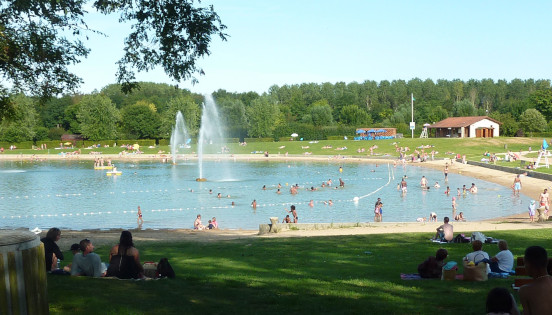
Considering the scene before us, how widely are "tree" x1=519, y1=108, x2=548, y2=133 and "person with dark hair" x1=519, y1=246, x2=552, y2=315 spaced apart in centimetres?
11113

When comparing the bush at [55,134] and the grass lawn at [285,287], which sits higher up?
the bush at [55,134]

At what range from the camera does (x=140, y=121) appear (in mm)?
131500

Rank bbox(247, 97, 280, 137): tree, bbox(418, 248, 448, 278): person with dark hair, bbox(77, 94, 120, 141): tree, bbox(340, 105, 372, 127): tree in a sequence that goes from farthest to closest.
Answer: bbox(340, 105, 372, 127): tree < bbox(247, 97, 280, 137): tree < bbox(77, 94, 120, 141): tree < bbox(418, 248, 448, 278): person with dark hair

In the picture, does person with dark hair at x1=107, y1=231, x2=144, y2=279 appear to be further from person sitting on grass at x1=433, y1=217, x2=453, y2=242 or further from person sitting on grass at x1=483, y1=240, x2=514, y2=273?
person sitting on grass at x1=433, y1=217, x2=453, y2=242

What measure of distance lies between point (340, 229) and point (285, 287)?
49.1 ft

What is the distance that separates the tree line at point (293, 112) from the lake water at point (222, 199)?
53759 millimetres

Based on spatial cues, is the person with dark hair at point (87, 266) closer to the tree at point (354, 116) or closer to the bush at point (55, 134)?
the tree at point (354, 116)

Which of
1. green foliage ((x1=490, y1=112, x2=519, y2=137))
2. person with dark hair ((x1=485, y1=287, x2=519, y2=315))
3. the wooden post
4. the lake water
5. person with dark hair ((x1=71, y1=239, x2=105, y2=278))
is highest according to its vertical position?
green foliage ((x1=490, y1=112, x2=519, y2=137))

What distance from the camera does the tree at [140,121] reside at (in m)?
131

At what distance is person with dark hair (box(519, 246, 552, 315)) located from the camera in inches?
226

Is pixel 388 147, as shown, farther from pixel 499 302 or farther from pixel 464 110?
pixel 499 302

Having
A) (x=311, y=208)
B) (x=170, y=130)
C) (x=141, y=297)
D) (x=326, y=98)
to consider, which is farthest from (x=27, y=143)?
(x=141, y=297)

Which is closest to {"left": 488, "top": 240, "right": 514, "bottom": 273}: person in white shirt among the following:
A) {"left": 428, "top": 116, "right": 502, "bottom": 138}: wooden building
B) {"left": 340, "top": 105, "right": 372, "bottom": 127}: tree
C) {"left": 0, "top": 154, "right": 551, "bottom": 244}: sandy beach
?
{"left": 0, "top": 154, "right": 551, "bottom": 244}: sandy beach

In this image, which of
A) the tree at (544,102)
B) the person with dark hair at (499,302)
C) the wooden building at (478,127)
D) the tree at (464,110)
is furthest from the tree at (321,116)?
the person with dark hair at (499,302)
